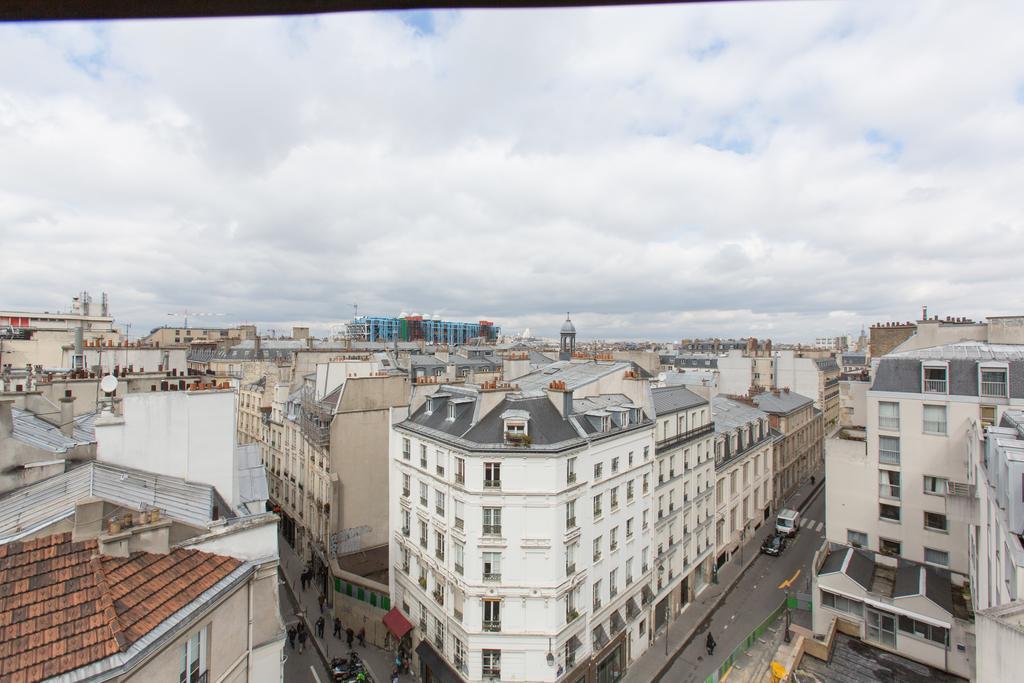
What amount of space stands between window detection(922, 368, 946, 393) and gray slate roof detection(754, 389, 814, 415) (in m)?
23.7

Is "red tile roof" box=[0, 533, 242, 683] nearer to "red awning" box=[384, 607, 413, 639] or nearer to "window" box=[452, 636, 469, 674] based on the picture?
"window" box=[452, 636, 469, 674]

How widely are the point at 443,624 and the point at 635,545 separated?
35.0 ft

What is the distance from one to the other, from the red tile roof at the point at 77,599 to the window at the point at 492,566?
40.1 feet

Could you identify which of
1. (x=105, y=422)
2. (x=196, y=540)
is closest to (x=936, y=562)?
(x=196, y=540)

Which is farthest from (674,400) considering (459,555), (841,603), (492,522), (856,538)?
(459,555)

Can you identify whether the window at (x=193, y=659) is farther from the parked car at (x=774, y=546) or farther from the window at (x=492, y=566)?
the parked car at (x=774, y=546)

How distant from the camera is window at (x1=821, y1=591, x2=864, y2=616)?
77.1 ft

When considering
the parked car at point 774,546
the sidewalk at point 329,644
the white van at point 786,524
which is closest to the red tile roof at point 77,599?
the sidewalk at point 329,644

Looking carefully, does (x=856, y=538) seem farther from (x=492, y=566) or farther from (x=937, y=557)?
(x=492, y=566)

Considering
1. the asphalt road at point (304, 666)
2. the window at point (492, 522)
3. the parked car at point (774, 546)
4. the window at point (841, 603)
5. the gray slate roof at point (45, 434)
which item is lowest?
the asphalt road at point (304, 666)

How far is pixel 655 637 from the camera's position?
27766 millimetres

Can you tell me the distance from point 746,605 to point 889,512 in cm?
1058

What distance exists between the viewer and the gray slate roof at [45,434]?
13873 millimetres

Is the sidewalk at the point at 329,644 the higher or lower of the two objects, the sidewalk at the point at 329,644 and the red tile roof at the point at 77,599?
the lower
